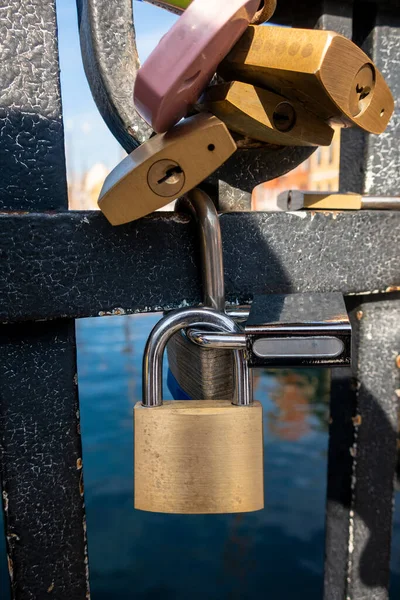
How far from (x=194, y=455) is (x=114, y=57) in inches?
16.3

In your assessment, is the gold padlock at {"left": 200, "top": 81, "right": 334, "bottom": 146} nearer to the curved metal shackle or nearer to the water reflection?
the curved metal shackle

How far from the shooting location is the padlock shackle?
0.49m

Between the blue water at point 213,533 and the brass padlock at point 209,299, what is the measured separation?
52 cm

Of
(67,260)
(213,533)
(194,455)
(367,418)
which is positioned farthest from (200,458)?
(213,533)

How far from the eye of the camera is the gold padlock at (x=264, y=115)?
427mm

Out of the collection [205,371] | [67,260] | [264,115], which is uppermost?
[264,115]

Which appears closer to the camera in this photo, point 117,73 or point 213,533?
point 117,73

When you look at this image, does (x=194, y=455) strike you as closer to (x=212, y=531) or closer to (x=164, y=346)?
(x=164, y=346)

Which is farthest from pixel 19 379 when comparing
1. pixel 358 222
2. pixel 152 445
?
pixel 358 222

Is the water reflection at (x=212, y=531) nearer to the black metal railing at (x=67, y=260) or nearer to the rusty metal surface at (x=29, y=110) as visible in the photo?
the black metal railing at (x=67, y=260)

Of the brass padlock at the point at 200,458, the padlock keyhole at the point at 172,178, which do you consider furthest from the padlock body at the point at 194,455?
the padlock keyhole at the point at 172,178

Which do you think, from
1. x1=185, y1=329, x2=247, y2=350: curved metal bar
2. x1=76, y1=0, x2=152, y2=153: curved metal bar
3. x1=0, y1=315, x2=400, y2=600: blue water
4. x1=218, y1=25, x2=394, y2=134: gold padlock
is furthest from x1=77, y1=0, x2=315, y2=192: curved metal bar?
x1=0, y1=315, x2=400, y2=600: blue water

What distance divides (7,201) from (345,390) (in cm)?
55

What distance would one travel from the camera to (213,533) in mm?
1377
